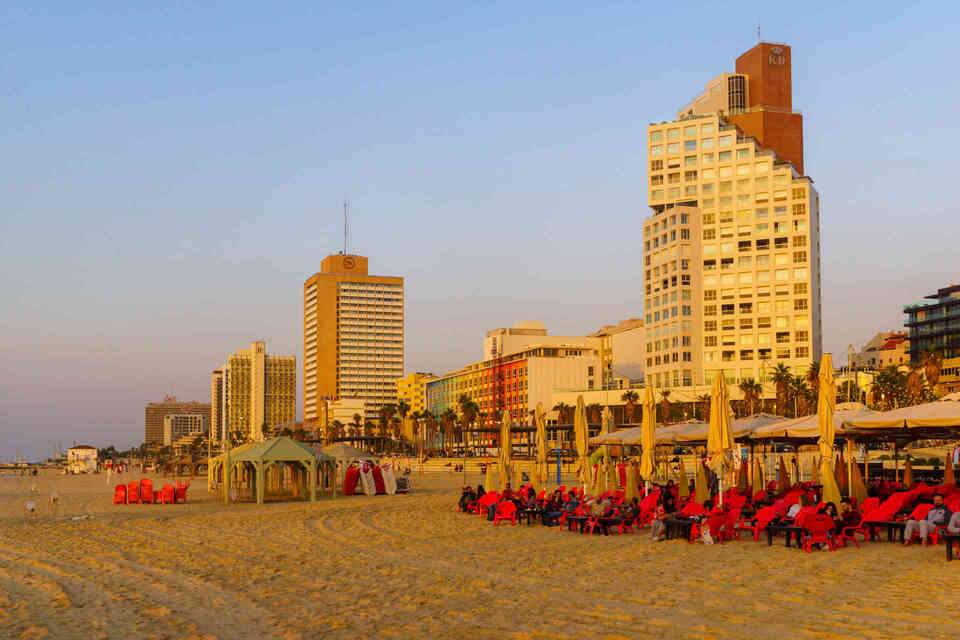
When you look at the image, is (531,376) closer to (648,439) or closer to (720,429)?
(648,439)

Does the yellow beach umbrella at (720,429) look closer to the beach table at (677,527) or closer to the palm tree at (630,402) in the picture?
the beach table at (677,527)

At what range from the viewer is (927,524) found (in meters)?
16.5

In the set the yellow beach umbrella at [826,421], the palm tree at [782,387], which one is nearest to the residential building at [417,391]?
the palm tree at [782,387]

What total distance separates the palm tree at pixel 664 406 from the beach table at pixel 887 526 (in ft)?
281

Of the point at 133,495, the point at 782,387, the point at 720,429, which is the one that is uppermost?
the point at 782,387

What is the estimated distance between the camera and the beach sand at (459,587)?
34.2 feet

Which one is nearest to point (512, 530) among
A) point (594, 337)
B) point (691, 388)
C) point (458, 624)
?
point (458, 624)

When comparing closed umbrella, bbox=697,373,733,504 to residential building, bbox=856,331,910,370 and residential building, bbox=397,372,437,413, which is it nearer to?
residential building, bbox=856,331,910,370

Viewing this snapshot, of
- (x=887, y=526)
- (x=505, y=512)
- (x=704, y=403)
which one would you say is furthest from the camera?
(x=704, y=403)

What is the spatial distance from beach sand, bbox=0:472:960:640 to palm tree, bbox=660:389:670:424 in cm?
8434

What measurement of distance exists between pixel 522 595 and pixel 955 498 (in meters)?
10.0

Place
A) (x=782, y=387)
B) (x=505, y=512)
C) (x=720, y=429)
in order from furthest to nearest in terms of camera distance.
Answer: (x=782, y=387)
(x=505, y=512)
(x=720, y=429)

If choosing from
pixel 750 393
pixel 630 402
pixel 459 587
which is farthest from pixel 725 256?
pixel 459 587

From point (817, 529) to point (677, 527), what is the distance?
11.4 feet
